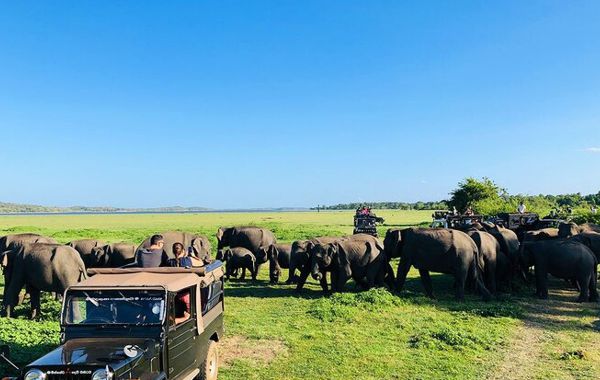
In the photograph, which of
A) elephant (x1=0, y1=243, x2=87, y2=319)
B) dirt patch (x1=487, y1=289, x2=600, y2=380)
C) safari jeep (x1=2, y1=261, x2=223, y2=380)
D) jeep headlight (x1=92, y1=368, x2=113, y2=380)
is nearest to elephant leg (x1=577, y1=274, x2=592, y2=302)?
dirt patch (x1=487, y1=289, x2=600, y2=380)

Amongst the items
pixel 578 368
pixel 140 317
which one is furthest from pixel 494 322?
pixel 140 317

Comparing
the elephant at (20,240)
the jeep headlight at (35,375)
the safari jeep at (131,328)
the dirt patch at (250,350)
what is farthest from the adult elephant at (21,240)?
the jeep headlight at (35,375)

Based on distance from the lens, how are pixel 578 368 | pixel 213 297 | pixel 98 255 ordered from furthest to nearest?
pixel 98 255 → pixel 578 368 → pixel 213 297

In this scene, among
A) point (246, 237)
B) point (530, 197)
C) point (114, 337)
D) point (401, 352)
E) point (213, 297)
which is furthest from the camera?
point (530, 197)

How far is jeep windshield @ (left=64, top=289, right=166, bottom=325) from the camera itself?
7.01m

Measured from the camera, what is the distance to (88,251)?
837 inches

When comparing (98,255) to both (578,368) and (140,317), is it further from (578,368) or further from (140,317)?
(578,368)

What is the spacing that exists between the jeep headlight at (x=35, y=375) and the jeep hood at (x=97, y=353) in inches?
3.4

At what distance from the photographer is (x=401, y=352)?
10.9 meters

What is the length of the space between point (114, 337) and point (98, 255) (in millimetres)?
13639

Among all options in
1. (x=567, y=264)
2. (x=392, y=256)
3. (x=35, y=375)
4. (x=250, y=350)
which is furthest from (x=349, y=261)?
(x=35, y=375)

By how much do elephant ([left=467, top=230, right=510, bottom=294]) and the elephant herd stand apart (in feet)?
0.11

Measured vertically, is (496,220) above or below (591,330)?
above

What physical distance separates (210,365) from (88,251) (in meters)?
14.3
